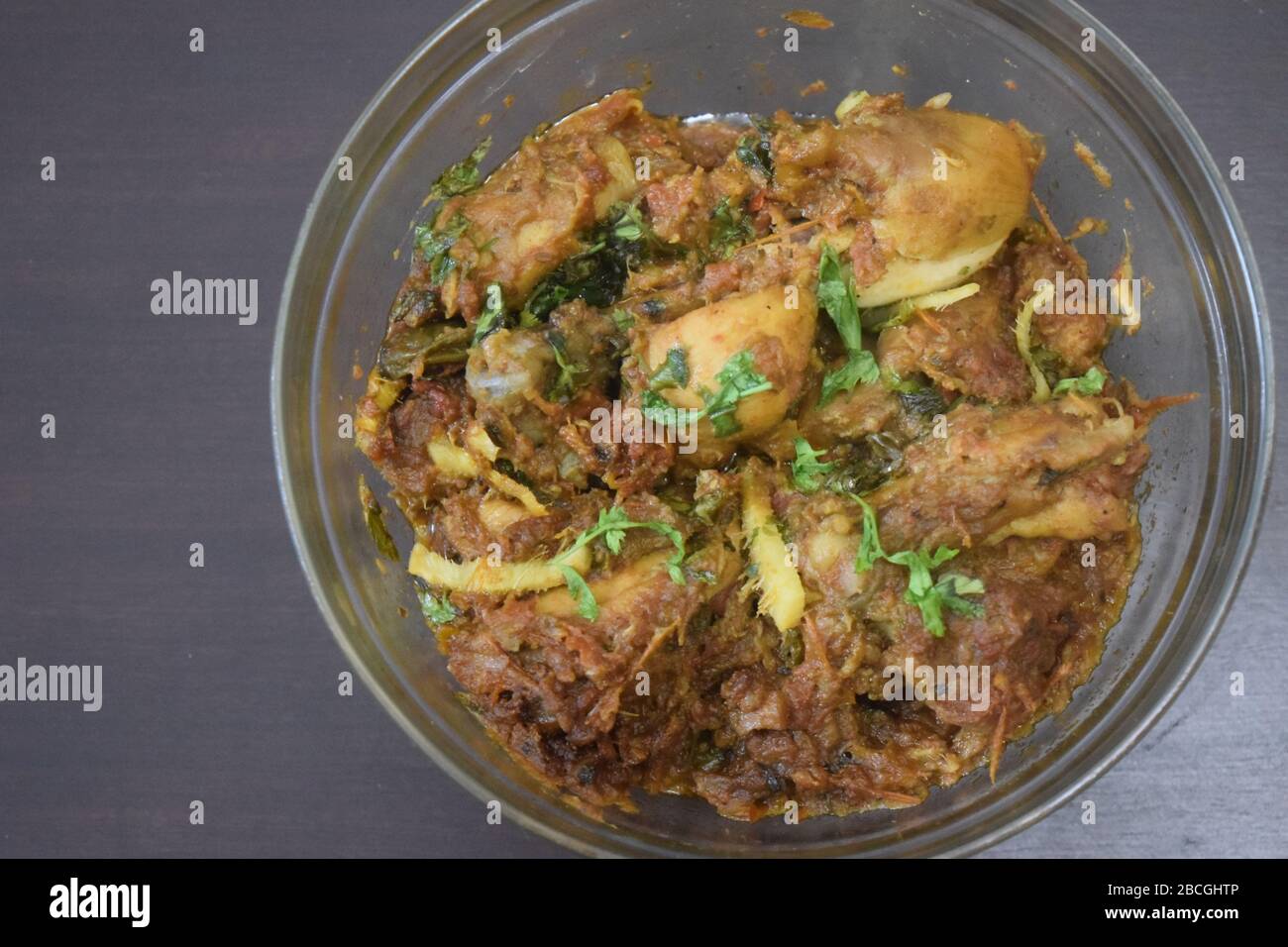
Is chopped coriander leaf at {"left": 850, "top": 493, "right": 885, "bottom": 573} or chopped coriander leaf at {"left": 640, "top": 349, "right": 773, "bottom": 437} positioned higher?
chopped coriander leaf at {"left": 640, "top": 349, "right": 773, "bottom": 437}

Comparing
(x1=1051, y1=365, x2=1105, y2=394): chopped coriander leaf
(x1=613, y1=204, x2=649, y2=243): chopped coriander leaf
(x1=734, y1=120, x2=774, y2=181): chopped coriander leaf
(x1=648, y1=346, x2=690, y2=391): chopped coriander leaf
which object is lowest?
(x1=1051, y1=365, x2=1105, y2=394): chopped coriander leaf

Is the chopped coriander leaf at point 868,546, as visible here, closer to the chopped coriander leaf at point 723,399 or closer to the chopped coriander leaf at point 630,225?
the chopped coriander leaf at point 723,399

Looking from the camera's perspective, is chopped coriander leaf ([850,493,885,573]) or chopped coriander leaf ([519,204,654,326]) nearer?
chopped coriander leaf ([850,493,885,573])

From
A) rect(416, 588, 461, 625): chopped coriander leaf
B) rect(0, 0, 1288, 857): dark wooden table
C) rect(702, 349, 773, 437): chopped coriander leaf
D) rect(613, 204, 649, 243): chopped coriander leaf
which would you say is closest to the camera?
rect(702, 349, 773, 437): chopped coriander leaf

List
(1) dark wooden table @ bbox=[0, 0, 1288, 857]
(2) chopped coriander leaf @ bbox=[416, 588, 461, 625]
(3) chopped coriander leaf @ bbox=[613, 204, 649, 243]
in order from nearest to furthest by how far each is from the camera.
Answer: (3) chopped coriander leaf @ bbox=[613, 204, 649, 243] < (2) chopped coriander leaf @ bbox=[416, 588, 461, 625] < (1) dark wooden table @ bbox=[0, 0, 1288, 857]

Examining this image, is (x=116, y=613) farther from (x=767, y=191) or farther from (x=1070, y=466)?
(x=1070, y=466)

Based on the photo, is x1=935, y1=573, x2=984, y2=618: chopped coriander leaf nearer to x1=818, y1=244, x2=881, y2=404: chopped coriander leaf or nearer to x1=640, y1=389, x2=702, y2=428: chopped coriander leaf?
x1=818, y1=244, x2=881, y2=404: chopped coriander leaf

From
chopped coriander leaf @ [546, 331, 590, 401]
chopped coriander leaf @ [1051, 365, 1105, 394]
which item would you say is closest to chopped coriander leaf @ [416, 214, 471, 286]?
chopped coriander leaf @ [546, 331, 590, 401]
